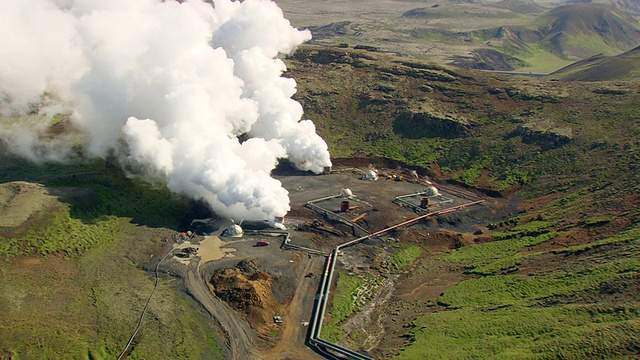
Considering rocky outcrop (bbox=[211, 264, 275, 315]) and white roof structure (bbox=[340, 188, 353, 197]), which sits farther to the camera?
Answer: white roof structure (bbox=[340, 188, 353, 197])

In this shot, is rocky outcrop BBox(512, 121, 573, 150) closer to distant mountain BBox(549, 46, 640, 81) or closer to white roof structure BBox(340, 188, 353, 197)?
white roof structure BBox(340, 188, 353, 197)

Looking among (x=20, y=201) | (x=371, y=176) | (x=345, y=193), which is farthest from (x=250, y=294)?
(x=371, y=176)

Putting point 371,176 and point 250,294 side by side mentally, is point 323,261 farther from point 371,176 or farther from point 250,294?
point 371,176

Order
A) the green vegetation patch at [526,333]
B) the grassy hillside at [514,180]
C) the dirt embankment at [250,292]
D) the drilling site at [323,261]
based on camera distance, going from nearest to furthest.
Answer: the green vegetation patch at [526,333] → the grassy hillside at [514,180] → the drilling site at [323,261] → the dirt embankment at [250,292]

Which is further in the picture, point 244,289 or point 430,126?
point 430,126

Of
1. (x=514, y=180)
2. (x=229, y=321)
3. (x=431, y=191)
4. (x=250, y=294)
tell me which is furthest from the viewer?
(x=514, y=180)

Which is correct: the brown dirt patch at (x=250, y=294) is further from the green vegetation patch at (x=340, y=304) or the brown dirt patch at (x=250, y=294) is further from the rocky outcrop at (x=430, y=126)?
the rocky outcrop at (x=430, y=126)

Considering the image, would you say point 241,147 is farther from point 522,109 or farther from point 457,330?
point 522,109

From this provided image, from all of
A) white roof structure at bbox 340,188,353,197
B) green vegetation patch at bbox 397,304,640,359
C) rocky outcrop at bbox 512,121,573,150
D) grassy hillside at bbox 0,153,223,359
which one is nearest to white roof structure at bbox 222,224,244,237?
grassy hillside at bbox 0,153,223,359

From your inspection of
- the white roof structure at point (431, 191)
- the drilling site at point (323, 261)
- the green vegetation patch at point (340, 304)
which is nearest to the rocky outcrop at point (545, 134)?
the drilling site at point (323, 261)

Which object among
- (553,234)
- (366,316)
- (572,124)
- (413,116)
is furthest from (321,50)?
(366,316)
